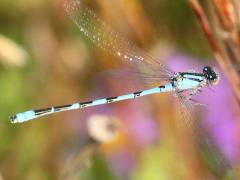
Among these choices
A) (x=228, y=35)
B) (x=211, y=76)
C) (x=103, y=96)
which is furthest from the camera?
(x=103, y=96)

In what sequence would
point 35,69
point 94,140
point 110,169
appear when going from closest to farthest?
point 94,140 → point 110,169 → point 35,69

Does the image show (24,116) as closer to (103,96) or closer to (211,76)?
(211,76)

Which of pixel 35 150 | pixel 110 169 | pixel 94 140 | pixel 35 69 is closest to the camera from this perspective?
pixel 94 140

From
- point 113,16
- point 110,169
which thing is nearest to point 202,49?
point 113,16

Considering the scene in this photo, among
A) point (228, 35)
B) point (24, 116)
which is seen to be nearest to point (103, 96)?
point (24, 116)

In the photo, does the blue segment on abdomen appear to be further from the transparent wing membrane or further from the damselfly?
the transparent wing membrane

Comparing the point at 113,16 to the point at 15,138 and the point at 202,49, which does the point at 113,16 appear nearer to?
the point at 202,49
